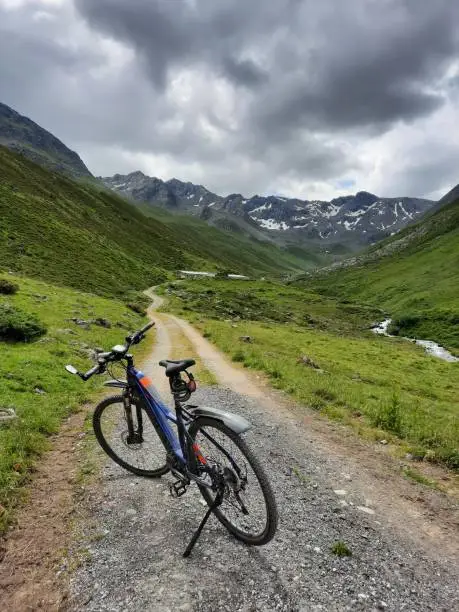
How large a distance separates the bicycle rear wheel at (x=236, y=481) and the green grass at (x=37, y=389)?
3.78 m

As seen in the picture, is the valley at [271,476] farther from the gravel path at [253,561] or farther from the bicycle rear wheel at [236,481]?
the bicycle rear wheel at [236,481]

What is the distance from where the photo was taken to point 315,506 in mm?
8211

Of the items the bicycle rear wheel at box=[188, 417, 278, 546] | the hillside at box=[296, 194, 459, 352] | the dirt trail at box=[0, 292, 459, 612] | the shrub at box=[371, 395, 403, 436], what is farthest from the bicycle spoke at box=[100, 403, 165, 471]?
the hillside at box=[296, 194, 459, 352]

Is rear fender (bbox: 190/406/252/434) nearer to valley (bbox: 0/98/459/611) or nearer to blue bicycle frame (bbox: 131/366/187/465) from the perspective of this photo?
blue bicycle frame (bbox: 131/366/187/465)

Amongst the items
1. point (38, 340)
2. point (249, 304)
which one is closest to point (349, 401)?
point (38, 340)

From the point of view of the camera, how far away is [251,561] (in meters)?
6.38

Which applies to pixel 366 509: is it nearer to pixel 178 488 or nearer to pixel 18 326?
pixel 178 488

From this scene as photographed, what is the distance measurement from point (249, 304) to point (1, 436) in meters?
80.2

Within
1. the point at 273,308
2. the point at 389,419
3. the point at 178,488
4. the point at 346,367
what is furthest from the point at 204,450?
the point at 273,308

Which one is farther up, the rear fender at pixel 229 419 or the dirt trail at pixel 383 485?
the rear fender at pixel 229 419

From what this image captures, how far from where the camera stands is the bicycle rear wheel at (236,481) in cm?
636

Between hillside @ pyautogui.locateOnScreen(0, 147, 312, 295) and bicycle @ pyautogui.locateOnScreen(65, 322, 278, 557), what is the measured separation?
205 ft

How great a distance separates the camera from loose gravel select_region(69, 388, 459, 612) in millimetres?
5668

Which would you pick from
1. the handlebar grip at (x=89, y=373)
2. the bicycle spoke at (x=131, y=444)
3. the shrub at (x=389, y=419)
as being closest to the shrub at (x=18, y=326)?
the bicycle spoke at (x=131, y=444)
